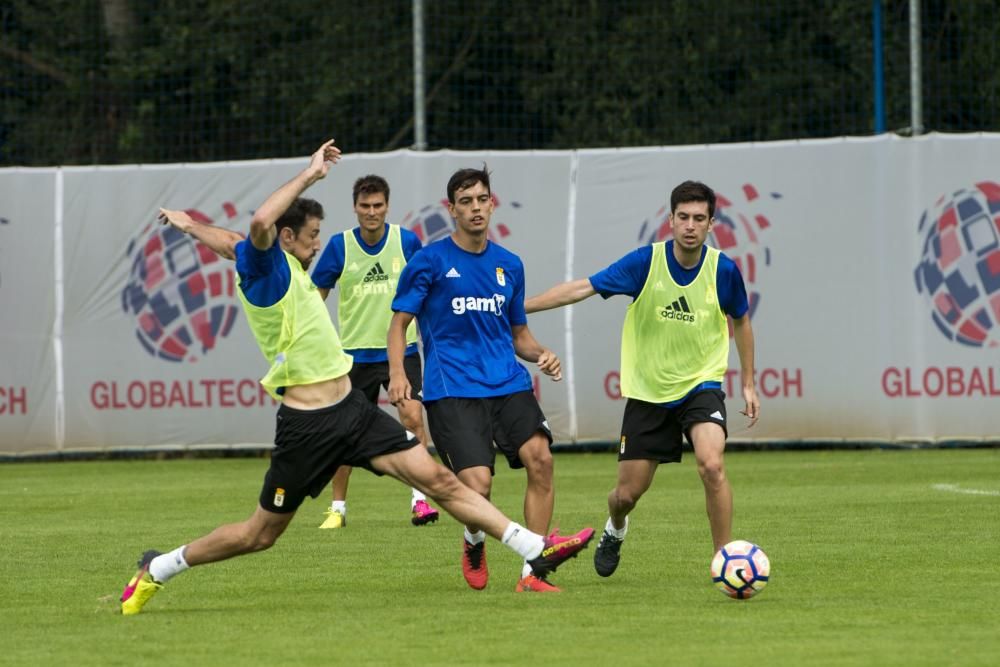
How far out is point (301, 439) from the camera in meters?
8.97

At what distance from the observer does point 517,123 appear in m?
24.1

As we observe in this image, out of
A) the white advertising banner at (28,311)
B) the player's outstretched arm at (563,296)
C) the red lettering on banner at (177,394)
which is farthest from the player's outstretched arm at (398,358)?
the white advertising banner at (28,311)

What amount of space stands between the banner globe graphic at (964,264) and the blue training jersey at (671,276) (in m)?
9.16

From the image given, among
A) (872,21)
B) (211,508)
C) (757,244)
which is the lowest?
(211,508)

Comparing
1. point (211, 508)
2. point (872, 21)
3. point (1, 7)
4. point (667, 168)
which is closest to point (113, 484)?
point (211, 508)

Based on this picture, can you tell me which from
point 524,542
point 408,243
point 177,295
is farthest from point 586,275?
point 524,542

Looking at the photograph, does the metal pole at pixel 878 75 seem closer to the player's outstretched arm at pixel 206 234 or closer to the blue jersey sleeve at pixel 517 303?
the blue jersey sleeve at pixel 517 303

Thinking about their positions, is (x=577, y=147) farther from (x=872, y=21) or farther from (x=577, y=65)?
(x=872, y=21)

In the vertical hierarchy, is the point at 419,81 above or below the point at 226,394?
above

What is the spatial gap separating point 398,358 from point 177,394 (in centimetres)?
1042

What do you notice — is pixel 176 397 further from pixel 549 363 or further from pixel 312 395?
pixel 312 395

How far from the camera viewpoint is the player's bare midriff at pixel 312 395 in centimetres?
905

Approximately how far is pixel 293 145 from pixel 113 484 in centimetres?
829

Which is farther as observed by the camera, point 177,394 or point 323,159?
point 177,394
